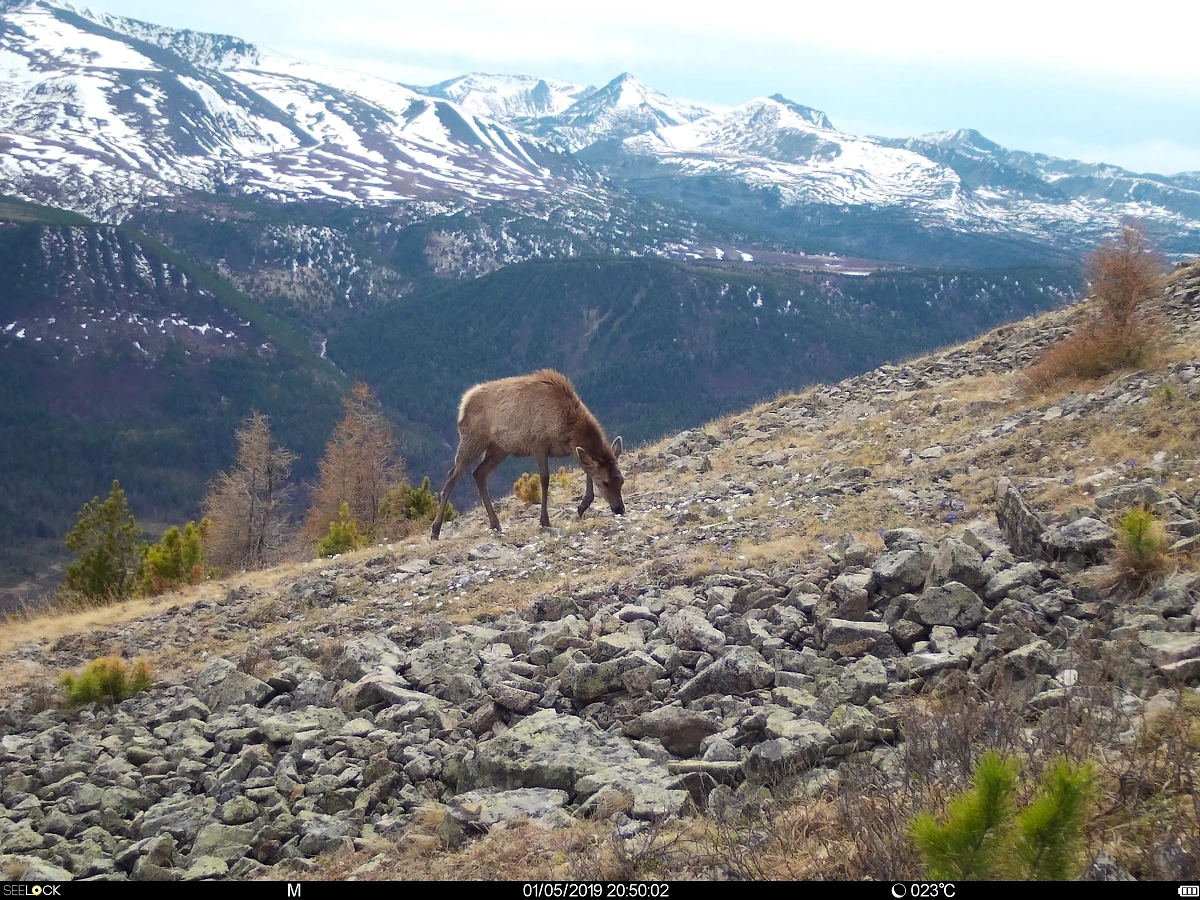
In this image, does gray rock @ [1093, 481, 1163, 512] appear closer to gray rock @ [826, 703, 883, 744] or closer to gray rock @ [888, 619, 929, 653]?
gray rock @ [888, 619, 929, 653]

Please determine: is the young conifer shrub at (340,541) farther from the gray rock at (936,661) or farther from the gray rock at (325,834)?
the gray rock at (936,661)

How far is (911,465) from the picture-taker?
1502cm

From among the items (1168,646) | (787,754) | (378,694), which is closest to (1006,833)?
(787,754)

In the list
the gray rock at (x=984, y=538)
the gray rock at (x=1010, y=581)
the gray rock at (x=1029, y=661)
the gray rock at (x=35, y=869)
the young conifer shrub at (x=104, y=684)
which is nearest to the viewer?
the gray rock at (x=35, y=869)

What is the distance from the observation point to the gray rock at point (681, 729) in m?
6.82

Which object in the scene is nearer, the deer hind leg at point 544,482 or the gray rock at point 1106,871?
the gray rock at point 1106,871

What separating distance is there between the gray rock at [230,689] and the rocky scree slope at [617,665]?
5 centimetres

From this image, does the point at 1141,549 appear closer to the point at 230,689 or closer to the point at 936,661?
the point at 936,661

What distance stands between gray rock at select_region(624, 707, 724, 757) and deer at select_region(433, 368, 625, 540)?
9.42 meters

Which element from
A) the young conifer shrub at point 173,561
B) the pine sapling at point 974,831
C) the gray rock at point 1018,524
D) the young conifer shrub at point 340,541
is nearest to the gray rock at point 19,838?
the pine sapling at point 974,831

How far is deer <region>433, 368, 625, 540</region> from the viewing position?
643 inches

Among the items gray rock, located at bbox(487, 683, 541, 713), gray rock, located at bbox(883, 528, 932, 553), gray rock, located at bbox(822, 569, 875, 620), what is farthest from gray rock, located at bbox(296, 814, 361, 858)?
gray rock, located at bbox(883, 528, 932, 553)

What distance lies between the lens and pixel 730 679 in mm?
7492

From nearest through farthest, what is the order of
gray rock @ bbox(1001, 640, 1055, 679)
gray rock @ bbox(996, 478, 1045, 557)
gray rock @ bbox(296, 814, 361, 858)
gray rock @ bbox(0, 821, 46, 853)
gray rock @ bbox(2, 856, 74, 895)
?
gray rock @ bbox(2, 856, 74, 895) → gray rock @ bbox(296, 814, 361, 858) → gray rock @ bbox(1001, 640, 1055, 679) → gray rock @ bbox(0, 821, 46, 853) → gray rock @ bbox(996, 478, 1045, 557)
